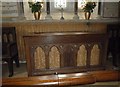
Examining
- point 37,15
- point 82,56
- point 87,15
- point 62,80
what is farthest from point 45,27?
point 62,80

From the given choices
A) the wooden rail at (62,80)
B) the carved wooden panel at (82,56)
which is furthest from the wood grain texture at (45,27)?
the wooden rail at (62,80)

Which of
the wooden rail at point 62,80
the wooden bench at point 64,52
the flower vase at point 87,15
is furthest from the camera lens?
the flower vase at point 87,15

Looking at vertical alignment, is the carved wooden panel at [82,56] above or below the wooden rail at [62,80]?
below

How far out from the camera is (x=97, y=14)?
4152 millimetres

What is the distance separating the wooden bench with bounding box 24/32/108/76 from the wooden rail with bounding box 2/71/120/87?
225 cm

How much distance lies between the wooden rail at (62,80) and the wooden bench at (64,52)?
2.25 metres

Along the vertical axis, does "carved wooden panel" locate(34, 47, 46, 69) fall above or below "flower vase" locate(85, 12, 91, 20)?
below

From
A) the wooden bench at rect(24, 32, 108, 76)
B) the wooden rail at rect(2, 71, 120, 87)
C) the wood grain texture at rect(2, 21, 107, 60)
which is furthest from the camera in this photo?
the wood grain texture at rect(2, 21, 107, 60)

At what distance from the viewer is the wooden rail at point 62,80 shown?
60 cm

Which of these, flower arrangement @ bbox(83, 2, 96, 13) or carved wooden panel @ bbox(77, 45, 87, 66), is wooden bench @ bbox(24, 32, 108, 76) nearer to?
carved wooden panel @ bbox(77, 45, 87, 66)

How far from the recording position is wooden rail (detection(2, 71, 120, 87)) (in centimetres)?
60

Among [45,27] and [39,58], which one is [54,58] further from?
[45,27]

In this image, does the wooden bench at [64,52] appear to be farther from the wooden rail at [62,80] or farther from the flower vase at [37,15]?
the wooden rail at [62,80]

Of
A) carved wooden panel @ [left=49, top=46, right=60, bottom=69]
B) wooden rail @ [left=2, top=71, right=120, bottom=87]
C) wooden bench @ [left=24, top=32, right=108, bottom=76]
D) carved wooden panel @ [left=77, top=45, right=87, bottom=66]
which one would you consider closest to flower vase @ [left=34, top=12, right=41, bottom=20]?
wooden bench @ [left=24, top=32, right=108, bottom=76]
